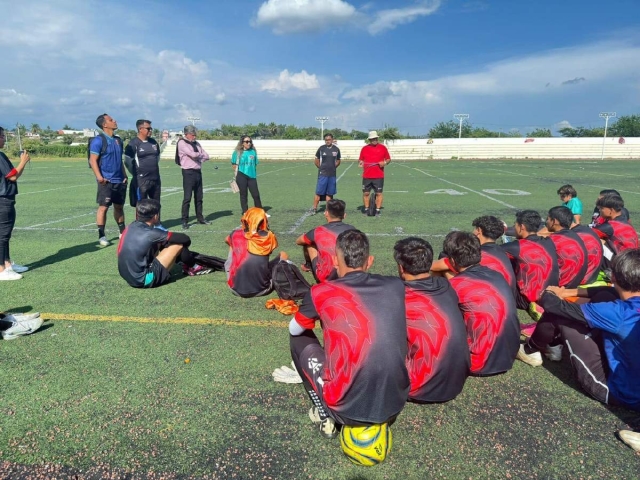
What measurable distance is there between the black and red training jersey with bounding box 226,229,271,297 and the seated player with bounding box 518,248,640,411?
2976mm

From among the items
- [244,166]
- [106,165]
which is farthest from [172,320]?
[244,166]

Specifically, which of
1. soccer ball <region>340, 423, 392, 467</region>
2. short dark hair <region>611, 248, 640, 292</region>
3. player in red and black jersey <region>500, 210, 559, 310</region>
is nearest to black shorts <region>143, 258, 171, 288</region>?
soccer ball <region>340, 423, 392, 467</region>

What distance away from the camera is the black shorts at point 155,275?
5215 millimetres

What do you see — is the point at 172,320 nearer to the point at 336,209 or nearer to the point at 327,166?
the point at 336,209

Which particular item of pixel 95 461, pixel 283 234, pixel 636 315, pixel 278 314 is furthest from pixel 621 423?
pixel 283 234

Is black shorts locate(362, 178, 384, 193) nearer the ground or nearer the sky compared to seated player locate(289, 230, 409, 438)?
nearer the sky

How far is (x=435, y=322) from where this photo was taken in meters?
2.72

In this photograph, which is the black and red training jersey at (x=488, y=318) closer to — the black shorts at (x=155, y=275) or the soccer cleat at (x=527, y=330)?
the soccer cleat at (x=527, y=330)

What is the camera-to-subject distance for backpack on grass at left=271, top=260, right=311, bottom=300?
15.8 ft

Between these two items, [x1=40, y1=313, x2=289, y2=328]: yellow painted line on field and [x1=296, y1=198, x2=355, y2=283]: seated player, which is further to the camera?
[x1=296, y1=198, x2=355, y2=283]: seated player

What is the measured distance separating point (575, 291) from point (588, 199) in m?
11.6

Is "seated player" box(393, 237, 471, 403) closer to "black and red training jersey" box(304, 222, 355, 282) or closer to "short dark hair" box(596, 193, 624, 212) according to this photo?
"black and red training jersey" box(304, 222, 355, 282)

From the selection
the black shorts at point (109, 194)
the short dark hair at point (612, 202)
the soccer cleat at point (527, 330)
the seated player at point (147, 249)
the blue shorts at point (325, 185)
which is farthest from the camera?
the blue shorts at point (325, 185)

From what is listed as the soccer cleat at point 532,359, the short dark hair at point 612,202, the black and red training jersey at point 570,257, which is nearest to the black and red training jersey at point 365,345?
the soccer cleat at point 532,359
